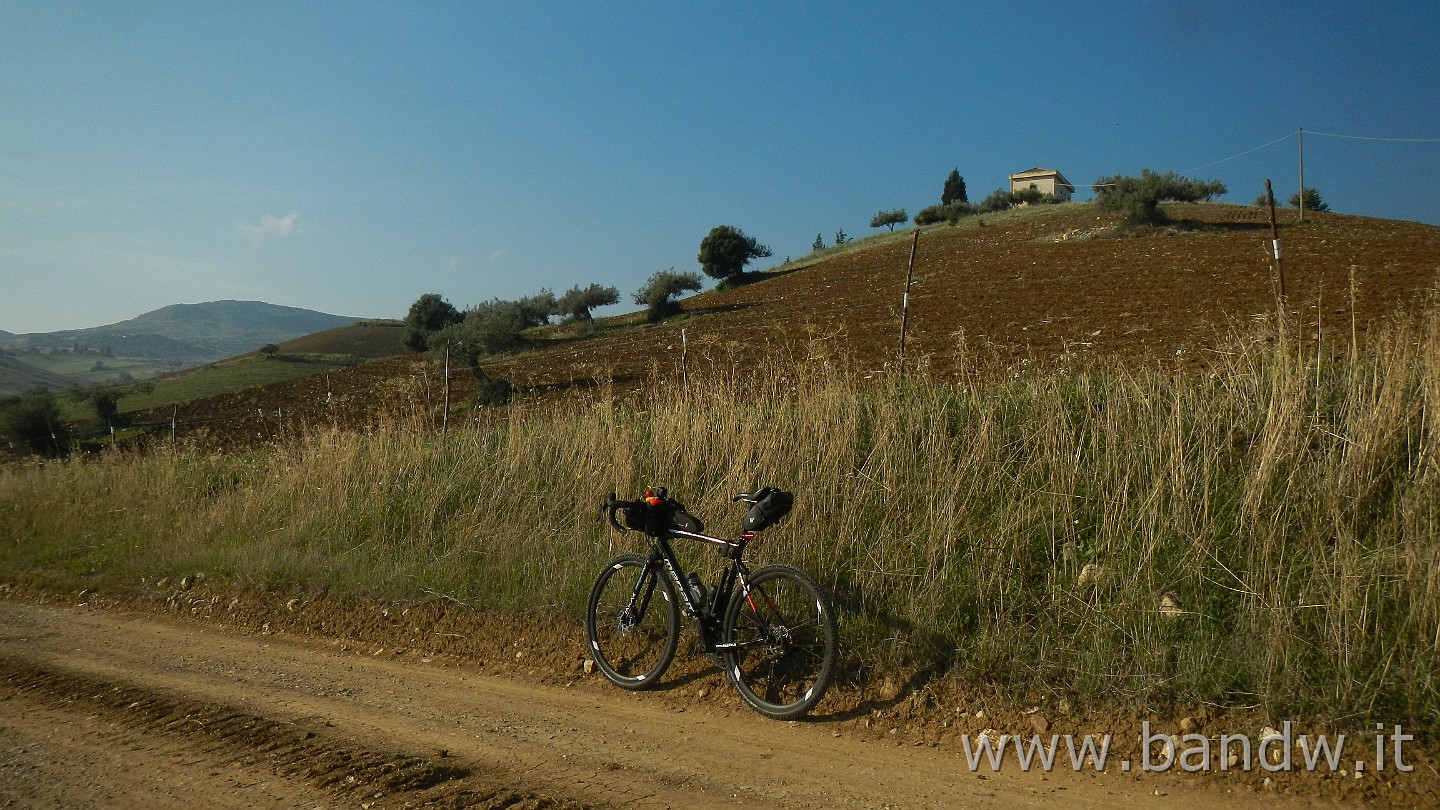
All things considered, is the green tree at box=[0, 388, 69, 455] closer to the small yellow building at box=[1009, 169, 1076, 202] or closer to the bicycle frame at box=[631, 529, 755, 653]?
the bicycle frame at box=[631, 529, 755, 653]

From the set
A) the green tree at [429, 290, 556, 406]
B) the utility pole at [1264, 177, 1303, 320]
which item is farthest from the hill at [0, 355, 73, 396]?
the utility pole at [1264, 177, 1303, 320]

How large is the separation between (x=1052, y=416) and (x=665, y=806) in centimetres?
429

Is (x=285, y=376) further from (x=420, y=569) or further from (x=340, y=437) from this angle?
(x=420, y=569)

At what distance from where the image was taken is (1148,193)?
4500 cm

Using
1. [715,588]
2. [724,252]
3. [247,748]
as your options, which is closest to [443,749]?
[247,748]

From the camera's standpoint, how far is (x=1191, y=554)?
5398mm

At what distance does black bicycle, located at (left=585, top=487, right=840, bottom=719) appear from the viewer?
17.4ft

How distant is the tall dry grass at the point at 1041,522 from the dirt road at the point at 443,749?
2.80 feet

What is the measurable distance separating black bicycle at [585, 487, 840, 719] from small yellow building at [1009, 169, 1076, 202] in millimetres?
99207

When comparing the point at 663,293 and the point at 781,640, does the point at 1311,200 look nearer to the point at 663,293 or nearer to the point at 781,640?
the point at 663,293

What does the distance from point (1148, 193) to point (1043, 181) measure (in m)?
58.7

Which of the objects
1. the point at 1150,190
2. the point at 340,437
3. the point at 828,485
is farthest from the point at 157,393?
the point at 1150,190

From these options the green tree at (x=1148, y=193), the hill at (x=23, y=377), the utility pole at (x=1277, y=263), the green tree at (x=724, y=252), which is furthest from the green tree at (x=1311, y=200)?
the hill at (x=23, y=377)

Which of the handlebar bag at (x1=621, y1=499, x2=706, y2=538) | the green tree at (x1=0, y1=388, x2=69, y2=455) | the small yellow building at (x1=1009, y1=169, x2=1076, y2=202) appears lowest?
the handlebar bag at (x1=621, y1=499, x2=706, y2=538)
